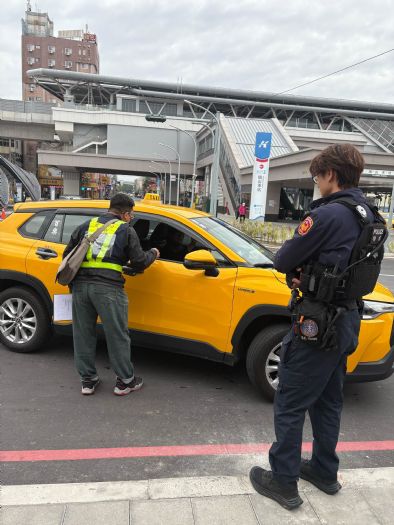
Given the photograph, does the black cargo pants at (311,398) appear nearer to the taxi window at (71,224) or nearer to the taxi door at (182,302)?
the taxi door at (182,302)

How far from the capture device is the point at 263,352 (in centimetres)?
352

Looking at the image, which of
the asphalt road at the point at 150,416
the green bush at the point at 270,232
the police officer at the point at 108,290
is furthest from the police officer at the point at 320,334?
the green bush at the point at 270,232

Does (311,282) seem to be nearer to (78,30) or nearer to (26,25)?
(26,25)

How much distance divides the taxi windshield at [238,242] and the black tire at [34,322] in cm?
183

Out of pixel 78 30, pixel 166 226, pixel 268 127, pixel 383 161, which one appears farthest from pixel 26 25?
pixel 166 226

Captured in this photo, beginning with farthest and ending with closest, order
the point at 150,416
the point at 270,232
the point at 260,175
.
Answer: the point at 260,175, the point at 270,232, the point at 150,416

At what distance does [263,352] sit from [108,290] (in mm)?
1376

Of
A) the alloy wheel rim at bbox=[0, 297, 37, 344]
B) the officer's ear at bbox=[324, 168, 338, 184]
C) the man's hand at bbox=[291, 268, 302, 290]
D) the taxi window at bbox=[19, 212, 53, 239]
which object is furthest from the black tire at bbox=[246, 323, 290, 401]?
the taxi window at bbox=[19, 212, 53, 239]

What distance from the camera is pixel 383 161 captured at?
1109 inches

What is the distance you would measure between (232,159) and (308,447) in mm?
37807

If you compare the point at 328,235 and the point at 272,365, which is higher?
the point at 328,235

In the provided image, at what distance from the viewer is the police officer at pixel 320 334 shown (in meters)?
2.08

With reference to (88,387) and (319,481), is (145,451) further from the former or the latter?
(319,481)

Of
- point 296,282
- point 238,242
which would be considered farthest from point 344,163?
point 238,242
